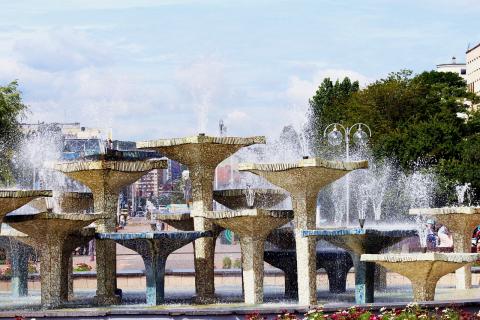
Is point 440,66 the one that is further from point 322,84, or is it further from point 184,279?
point 184,279

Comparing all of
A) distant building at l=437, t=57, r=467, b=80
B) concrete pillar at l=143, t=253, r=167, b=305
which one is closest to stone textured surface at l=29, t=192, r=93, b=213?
concrete pillar at l=143, t=253, r=167, b=305

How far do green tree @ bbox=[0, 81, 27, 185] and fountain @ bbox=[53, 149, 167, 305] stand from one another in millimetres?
31264

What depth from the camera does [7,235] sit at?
74.2 ft

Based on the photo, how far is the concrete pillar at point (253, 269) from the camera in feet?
68.1

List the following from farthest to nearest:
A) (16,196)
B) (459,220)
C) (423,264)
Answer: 1. (459,220)
2. (16,196)
3. (423,264)

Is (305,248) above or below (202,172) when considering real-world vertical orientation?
below

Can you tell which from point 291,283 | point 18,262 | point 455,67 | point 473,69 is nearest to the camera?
point 291,283

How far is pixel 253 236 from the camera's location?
20703 millimetres

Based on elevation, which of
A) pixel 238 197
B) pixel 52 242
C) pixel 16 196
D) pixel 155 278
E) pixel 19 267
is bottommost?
pixel 155 278

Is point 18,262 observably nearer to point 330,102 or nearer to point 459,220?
point 459,220

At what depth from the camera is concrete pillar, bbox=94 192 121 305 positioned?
2156cm

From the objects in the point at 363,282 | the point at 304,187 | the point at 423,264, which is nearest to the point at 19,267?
the point at 304,187

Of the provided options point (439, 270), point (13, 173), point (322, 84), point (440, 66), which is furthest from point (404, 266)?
point (440, 66)

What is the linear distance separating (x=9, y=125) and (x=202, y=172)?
3540cm
